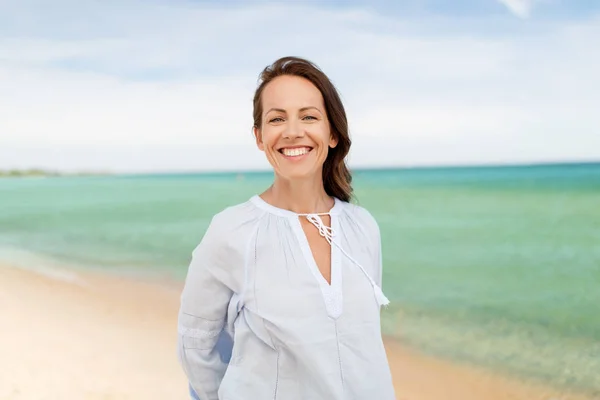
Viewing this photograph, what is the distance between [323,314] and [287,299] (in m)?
0.10

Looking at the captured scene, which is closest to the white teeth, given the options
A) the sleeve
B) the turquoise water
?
the sleeve

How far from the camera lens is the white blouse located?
5.77 ft

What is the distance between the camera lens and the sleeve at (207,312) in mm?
1818

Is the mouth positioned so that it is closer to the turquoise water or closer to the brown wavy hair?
the brown wavy hair

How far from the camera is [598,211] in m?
19.5

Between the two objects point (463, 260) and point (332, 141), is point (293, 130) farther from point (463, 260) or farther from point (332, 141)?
point (463, 260)

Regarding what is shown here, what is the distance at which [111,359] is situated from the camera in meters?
4.91

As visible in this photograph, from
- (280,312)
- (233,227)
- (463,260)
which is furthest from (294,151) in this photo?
(463,260)

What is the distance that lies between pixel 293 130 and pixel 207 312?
1.79 ft

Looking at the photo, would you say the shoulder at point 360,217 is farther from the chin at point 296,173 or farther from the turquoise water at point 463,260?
the turquoise water at point 463,260

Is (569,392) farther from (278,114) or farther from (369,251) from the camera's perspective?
(278,114)

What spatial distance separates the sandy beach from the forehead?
2813 millimetres

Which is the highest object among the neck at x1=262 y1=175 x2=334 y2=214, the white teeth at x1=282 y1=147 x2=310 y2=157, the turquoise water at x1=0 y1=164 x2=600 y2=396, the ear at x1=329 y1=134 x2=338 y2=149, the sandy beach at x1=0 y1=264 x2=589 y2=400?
the ear at x1=329 y1=134 x2=338 y2=149

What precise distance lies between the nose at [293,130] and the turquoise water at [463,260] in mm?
4133
